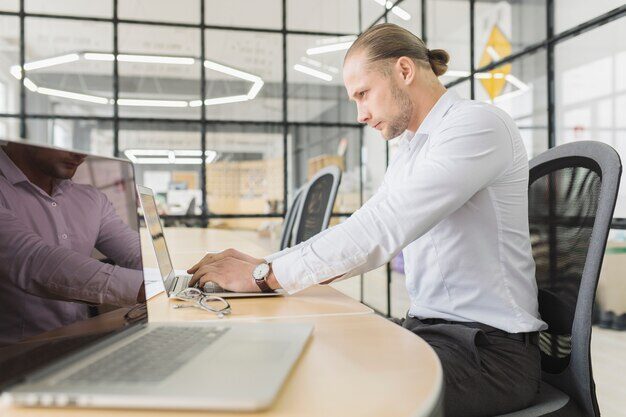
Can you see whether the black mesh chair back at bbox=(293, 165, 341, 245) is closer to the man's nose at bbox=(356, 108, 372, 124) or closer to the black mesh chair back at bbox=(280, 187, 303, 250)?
the black mesh chair back at bbox=(280, 187, 303, 250)

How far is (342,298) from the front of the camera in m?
1.23

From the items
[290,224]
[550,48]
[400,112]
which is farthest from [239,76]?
[400,112]

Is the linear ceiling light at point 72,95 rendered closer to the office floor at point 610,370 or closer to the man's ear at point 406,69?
the man's ear at point 406,69

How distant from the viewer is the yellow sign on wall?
371 cm

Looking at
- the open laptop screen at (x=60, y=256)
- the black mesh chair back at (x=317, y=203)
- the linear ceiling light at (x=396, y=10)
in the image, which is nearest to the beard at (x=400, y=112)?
the black mesh chair back at (x=317, y=203)

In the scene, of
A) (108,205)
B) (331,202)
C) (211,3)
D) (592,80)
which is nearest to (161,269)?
(108,205)

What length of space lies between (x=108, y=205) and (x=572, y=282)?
3.12 ft

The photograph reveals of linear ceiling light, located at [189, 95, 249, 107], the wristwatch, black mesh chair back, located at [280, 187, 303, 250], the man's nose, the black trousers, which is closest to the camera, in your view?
the black trousers

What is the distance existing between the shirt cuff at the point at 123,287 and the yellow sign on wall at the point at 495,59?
11.0ft

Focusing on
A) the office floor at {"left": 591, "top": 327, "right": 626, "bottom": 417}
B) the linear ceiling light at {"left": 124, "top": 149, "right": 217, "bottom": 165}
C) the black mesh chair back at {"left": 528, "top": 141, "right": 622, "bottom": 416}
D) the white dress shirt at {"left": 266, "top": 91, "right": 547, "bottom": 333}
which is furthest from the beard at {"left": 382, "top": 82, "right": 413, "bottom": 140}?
the linear ceiling light at {"left": 124, "top": 149, "right": 217, "bottom": 165}

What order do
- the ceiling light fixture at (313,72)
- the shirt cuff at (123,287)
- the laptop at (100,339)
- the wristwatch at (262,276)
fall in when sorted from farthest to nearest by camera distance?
1. the ceiling light fixture at (313,72)
2. the wristwatch at (262,276)
3. the shirt cuff at (123,287)
4. the laptop at (100,339)

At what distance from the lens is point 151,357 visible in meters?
0.65

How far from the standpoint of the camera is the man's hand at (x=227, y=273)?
1234 millimetres

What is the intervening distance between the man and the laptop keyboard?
1.29 ft
